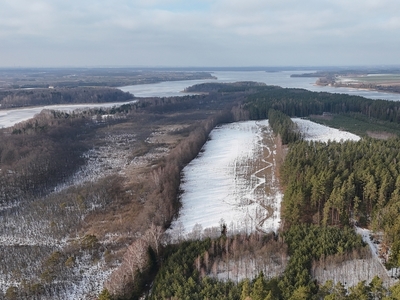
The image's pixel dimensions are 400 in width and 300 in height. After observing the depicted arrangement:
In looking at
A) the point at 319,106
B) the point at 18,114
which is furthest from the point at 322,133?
the point at 18,114

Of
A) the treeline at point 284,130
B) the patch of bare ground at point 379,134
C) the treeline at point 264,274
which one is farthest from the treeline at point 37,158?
the patch of bare ground at point 379,134

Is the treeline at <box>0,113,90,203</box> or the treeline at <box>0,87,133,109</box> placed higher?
the treeline at <box>0,87,133,109</box>

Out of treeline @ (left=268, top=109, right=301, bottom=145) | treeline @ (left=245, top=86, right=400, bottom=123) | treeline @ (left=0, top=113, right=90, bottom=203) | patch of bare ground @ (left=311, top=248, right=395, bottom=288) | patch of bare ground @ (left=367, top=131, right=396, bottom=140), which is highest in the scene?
treeline @ (left=245, top=86, right=400, bottom=123)

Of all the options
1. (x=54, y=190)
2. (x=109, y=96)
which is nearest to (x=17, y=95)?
(x=109, y=96)

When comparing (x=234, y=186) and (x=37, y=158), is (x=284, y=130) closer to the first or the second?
(x=234, y=186)

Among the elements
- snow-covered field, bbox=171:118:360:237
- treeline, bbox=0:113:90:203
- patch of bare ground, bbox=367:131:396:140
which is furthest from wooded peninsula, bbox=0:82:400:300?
patch of bare ground, bbox=367:131:396:140

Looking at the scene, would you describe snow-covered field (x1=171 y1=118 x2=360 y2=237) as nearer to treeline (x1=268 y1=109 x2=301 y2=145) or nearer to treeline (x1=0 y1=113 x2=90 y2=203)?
treeline (x1=268 y1=109 x2=301 y2=145)

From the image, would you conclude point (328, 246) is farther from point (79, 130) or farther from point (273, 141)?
point (79, 130)
